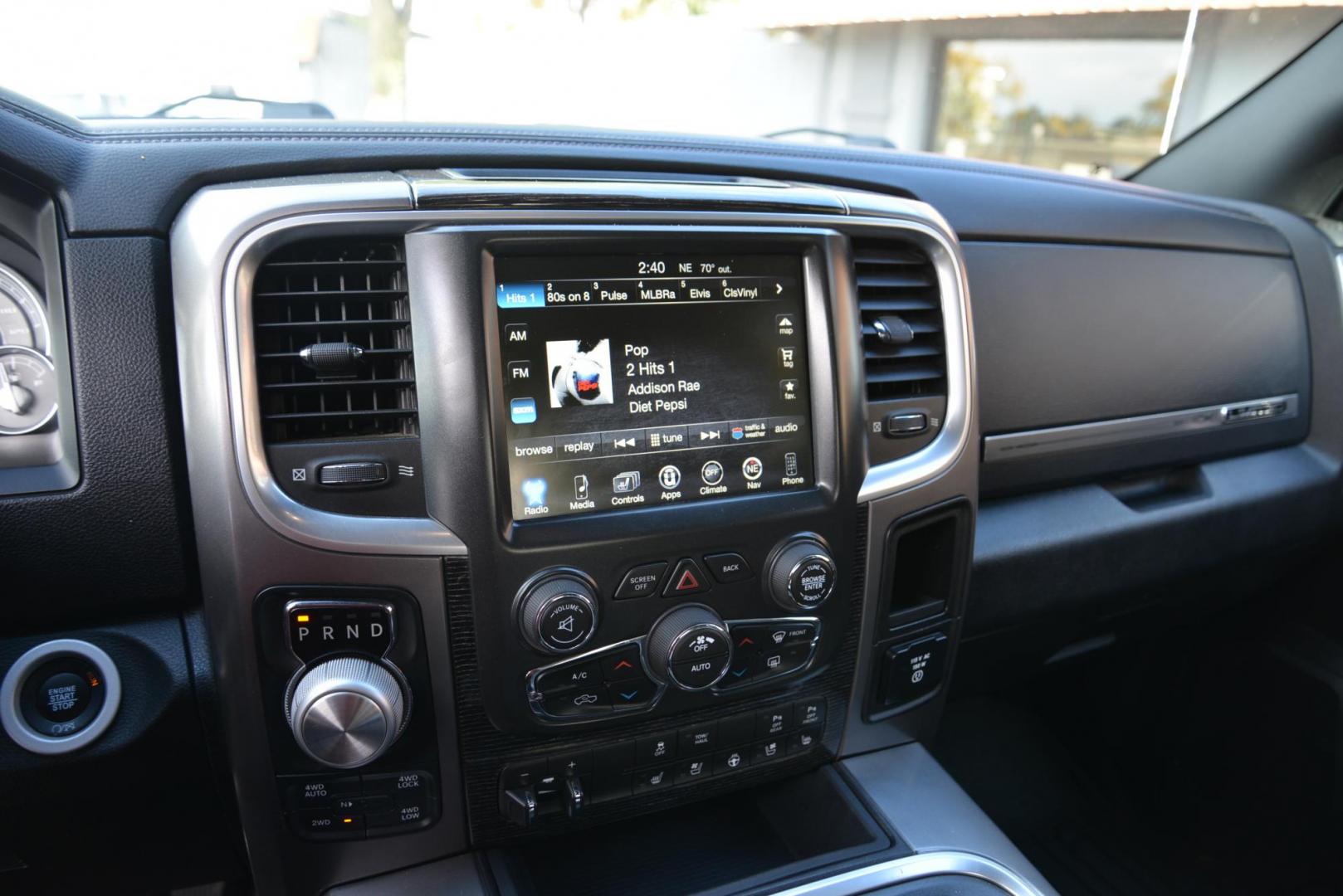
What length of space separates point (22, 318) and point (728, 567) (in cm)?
80

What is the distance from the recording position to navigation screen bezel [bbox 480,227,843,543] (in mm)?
959

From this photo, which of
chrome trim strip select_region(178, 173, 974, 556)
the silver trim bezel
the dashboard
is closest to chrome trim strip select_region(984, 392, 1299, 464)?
the dashboard

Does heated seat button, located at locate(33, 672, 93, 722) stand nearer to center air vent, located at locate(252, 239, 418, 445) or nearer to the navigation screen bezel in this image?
center air vent, located at locate(252, 239, 418, 445)

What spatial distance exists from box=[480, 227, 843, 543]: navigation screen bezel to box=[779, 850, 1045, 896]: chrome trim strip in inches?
17.9

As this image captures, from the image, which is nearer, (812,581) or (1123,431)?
(812,581)

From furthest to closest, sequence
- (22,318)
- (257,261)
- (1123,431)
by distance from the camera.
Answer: (1123,431) < (22,318) < (257,261)

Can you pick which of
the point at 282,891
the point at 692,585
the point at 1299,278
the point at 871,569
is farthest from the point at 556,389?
the point at 1299,278

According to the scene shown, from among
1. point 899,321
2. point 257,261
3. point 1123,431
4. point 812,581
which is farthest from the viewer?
point 1123,431

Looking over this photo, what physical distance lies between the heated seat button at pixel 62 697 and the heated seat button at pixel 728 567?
27.6 inches

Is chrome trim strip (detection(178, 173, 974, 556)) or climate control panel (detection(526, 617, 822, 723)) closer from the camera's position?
chrome trim strip (detection(178, 173, 974, 556))

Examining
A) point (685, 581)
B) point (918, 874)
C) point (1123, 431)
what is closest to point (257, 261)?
point (685, 581)

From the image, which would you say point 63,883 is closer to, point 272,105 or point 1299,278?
point 272,105

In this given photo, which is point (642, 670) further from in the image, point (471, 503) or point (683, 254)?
point (683, 254)

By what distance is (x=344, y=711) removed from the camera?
95 cm
